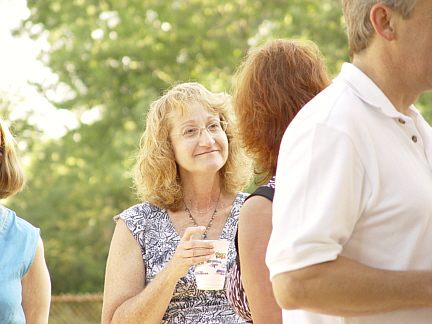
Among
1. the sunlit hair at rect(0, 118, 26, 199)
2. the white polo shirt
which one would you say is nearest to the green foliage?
the sunlit hair at rect(0, 118, 26, 199)

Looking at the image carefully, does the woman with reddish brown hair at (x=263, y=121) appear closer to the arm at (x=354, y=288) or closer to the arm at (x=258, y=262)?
the arm at (x=258, y=262)

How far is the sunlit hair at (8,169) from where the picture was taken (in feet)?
9.42

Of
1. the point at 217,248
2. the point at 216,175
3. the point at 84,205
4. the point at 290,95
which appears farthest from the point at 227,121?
the point at 84,205

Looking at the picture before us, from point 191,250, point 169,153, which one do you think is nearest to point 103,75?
point 169,153

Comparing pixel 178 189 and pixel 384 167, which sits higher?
pixel 384 167

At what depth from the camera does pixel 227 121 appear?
117 inches

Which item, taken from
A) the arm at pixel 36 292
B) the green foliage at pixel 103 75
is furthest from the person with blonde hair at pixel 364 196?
the green foliage at pixel 103 75

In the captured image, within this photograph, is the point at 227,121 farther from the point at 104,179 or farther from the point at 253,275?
the point at 104,179

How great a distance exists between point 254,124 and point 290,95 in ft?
0.51

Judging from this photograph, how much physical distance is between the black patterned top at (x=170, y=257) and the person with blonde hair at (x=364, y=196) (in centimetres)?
123

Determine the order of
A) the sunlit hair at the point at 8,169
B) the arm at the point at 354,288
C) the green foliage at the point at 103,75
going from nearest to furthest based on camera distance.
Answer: the arm at the point at 354,288
the sunlit hair at the point at 8,169
the green foliage at the point at 103,75

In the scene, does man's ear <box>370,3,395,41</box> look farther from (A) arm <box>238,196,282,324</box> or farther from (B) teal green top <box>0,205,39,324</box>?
(B) teal green top <box>0,205,39,324</box>

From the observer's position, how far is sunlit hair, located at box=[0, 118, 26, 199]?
2.87 metres

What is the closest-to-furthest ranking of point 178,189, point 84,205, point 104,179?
Result: 1. point 178,189
2. point 104,179
3. point 84,205
